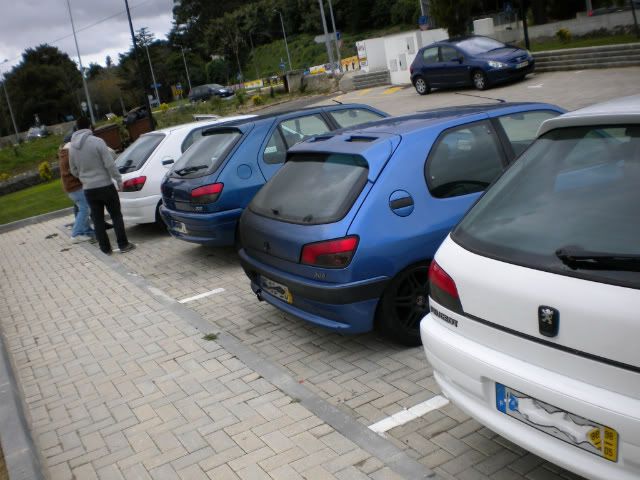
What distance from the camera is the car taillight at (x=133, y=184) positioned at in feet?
33.0

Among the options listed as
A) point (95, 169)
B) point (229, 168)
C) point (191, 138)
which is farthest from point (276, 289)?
point (191, 138)

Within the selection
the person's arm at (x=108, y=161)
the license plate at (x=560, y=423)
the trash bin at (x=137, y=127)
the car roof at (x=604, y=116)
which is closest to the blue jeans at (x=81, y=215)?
the person's arm at (x=108, y=161)

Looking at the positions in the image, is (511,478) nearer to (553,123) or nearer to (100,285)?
(553,123)

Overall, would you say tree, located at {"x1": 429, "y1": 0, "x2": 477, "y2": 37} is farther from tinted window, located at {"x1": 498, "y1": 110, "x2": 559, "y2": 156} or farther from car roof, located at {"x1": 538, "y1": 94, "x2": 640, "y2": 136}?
car roof, located at {"x1": 538, "y1": 94, "x2": 640, "y2": 136}

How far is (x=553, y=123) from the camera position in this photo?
3191 mm

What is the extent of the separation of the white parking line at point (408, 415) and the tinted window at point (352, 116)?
15.7 feet

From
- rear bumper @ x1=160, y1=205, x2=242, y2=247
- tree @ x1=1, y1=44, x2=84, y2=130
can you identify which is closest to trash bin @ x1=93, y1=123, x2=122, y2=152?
rear bumper @ x1=160, y1=205, x2=242, y2=247

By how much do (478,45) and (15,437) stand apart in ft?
66.3

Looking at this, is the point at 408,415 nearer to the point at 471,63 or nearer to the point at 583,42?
the point at 471,63

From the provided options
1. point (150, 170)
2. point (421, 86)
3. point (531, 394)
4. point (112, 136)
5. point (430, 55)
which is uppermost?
point (430, 55)

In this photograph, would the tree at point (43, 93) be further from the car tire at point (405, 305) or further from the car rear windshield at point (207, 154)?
the car tire at point (405, 305)

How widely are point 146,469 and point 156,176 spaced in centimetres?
672

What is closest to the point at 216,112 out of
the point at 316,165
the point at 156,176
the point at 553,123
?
the point at 156,176

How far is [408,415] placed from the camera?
4.13 meters
